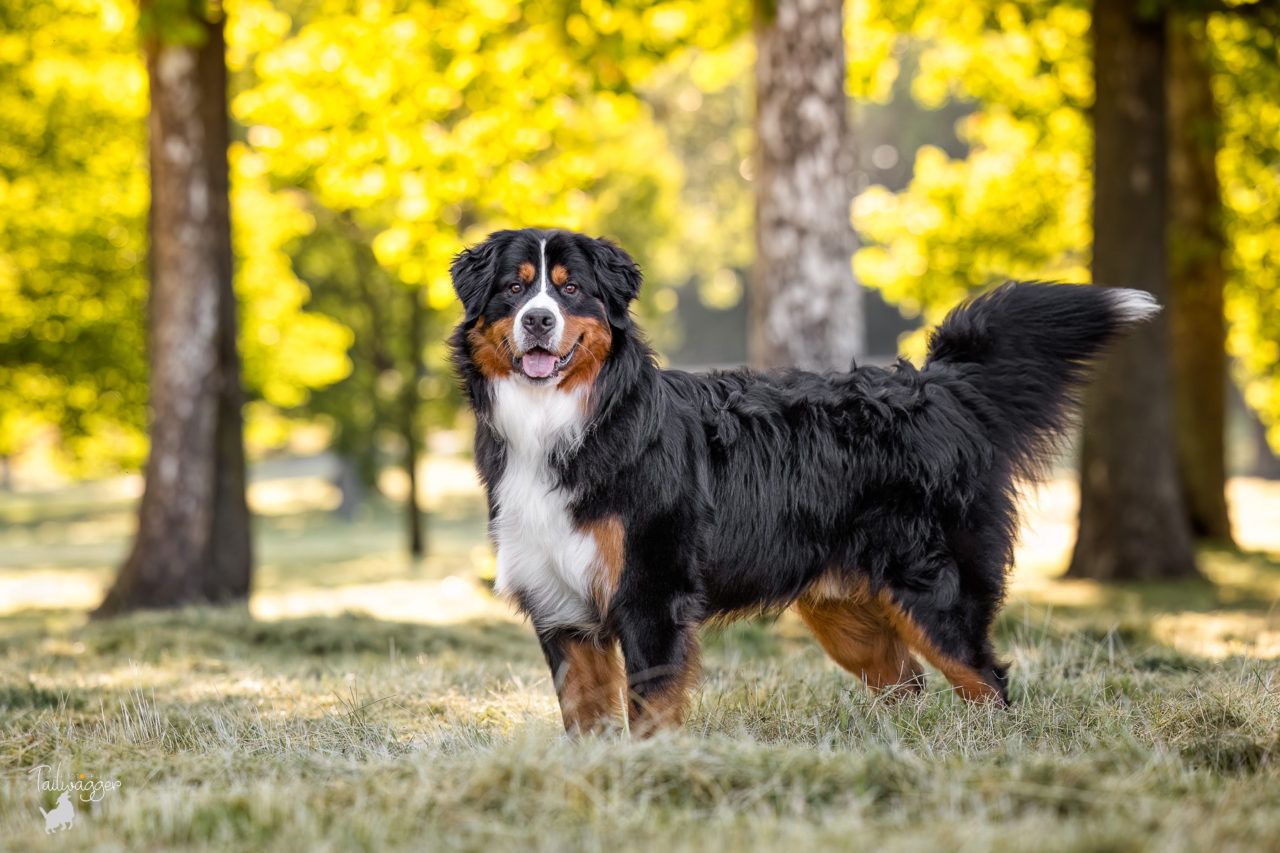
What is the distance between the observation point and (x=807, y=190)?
7.77m

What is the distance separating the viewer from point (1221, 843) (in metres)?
2.62

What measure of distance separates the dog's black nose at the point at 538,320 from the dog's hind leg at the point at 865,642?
159 centimetres

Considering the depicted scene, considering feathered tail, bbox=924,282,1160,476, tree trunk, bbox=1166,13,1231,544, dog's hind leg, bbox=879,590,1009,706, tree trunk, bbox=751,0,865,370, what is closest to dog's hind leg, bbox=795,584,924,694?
dog's hind leg, bbox=879,590,1009,706

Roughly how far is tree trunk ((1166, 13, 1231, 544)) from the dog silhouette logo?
13184 millimetres

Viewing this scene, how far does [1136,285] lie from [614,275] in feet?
25.2

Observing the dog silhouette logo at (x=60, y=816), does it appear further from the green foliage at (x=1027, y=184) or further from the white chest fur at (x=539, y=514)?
the green foliage at (x=1027, y=184)

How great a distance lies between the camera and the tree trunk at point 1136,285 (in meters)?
10.7

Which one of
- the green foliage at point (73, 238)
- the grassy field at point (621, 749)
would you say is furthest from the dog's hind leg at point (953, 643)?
the green foliage at point (73, 238)

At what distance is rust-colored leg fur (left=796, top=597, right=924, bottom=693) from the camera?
15.6ft

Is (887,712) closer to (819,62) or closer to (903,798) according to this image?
(903,798)

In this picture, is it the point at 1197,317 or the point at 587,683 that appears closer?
the point at 587,683

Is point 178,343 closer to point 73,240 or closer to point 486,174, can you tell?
point 486,174

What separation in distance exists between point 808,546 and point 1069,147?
41.8 feet

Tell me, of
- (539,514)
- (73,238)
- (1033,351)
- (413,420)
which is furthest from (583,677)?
(413,420)
